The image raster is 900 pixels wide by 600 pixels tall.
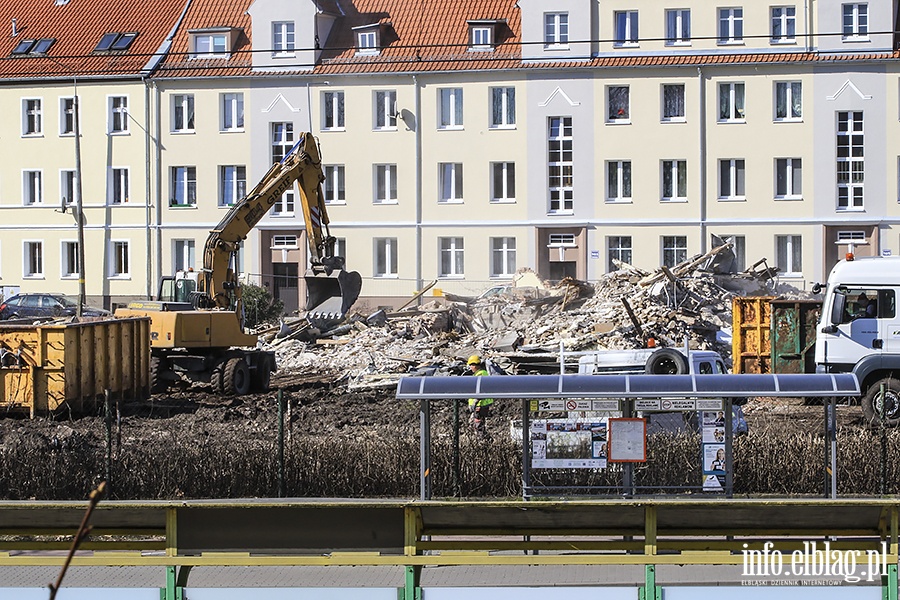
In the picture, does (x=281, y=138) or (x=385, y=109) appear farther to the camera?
(x=281, y=138)

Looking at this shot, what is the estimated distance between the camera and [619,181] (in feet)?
164

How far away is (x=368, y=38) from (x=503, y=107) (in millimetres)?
6268

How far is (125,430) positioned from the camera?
2192cm

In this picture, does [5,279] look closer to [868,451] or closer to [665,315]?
[665,315]

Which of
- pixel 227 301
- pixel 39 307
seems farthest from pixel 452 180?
pixel 227 301

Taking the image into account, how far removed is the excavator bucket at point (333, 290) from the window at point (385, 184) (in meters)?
17.0

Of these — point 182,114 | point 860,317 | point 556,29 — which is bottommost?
point 860,317

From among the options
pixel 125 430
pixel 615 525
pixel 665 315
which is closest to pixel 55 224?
pixel 665 315

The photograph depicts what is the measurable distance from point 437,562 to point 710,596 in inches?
75.7

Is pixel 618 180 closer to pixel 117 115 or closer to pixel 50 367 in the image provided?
pixel 117 115

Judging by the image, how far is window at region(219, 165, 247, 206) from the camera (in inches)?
2088

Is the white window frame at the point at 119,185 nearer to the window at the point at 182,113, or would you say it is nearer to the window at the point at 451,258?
the window at the point at 182,113

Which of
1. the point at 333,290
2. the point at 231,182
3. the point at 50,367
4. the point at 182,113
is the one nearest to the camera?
the point at 50,367

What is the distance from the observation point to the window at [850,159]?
48.2m
